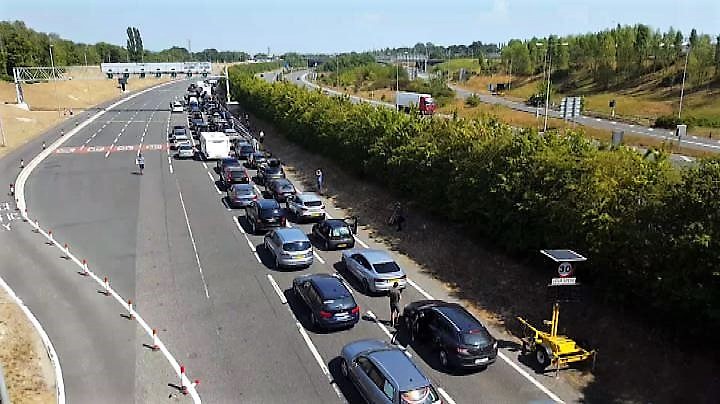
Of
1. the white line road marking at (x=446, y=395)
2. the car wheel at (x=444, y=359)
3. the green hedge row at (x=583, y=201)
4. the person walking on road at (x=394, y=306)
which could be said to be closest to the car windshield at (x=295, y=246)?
the person walking on road at (x=394, y=306)

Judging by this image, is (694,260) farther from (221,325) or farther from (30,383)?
(30,383)

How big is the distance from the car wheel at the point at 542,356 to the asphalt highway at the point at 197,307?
40 centimetres

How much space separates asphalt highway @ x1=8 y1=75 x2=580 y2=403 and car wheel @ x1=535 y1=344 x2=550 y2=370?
405mm

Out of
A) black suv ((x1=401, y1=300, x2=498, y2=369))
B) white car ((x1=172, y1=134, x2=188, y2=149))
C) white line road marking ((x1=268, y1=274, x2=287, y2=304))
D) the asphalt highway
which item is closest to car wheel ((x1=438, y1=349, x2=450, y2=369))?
black suv ((x1=401, y1=300, x2=498, y2=369))

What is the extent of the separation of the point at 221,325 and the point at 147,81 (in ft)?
581

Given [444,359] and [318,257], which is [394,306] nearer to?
[444,359]

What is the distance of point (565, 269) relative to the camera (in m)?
16.0

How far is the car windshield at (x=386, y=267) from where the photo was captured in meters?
20.8

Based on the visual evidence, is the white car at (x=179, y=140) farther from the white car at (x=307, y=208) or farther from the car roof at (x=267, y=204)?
the car roof at (x=267, y=204)

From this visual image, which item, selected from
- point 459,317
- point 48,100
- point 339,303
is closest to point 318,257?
point 339,303

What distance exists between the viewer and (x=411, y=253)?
25203mm

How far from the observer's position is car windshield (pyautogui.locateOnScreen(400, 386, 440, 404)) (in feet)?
41.7

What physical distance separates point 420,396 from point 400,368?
855mm

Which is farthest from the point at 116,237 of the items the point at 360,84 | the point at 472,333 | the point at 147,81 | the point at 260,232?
the point at 147,81
